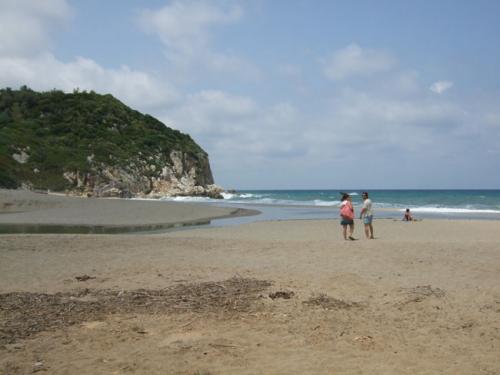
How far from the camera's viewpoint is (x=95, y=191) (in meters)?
55.1

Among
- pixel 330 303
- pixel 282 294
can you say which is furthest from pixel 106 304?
pixel 330 303

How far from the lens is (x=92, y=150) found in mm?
60344

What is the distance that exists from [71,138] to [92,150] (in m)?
4.56

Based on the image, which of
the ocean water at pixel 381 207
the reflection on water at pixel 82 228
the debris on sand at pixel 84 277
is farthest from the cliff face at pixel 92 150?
the debris on sand at pixel 84 277

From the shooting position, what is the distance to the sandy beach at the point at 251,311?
4945 millimetres

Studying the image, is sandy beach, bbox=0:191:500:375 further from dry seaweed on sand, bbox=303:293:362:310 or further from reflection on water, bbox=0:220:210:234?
reflection on water, bbox=0:220:210:234

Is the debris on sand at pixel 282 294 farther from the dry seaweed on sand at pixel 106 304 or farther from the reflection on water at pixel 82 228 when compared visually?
the reflection on water at pixel 82 228

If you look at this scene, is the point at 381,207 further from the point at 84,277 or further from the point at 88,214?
the point at 84,277

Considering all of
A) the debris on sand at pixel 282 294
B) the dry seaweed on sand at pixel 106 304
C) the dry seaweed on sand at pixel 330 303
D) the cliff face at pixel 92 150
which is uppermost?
the cliff face at pixel 92 150

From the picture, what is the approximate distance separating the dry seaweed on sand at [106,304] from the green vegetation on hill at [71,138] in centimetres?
3971

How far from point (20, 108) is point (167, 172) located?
24079mm

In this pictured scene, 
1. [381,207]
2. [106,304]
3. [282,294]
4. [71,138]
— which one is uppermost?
[71,138]

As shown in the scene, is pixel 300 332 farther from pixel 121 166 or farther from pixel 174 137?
pixel 174 137

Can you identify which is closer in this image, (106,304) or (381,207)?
(106,304)
